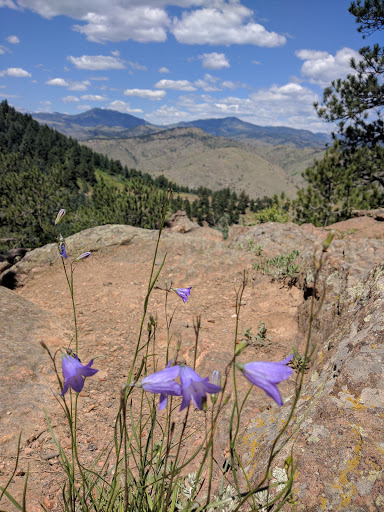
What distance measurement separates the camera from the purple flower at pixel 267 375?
1.11m

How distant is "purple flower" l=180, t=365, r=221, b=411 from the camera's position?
1.11m

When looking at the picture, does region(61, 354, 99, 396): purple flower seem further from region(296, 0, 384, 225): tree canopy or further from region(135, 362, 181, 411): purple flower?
region(296, 0, 384, 225): tree canopy

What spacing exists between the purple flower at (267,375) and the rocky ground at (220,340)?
520mm

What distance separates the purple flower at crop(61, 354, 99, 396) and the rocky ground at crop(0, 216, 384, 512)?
31cm

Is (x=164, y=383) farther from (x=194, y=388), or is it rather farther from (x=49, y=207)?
(x=49, y=207)

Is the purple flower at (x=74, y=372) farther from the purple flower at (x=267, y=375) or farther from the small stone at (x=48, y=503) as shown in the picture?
the small stone at (x=48, y=503)

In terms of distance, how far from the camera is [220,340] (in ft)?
18.9

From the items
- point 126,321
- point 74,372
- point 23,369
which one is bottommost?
point 126,321

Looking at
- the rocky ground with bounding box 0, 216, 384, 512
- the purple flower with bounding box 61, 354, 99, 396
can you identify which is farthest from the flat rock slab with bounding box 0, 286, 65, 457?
the purple flower with bounding box 61, 354, 99, 396

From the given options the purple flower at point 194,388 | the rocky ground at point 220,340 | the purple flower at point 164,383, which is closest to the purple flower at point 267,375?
the purple flower at point 194,388

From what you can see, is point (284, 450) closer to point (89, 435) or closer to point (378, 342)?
point (378, 342)

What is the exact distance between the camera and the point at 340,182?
1627 centimetres

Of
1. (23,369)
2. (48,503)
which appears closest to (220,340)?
(23,369)

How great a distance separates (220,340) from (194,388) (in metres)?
4.77
